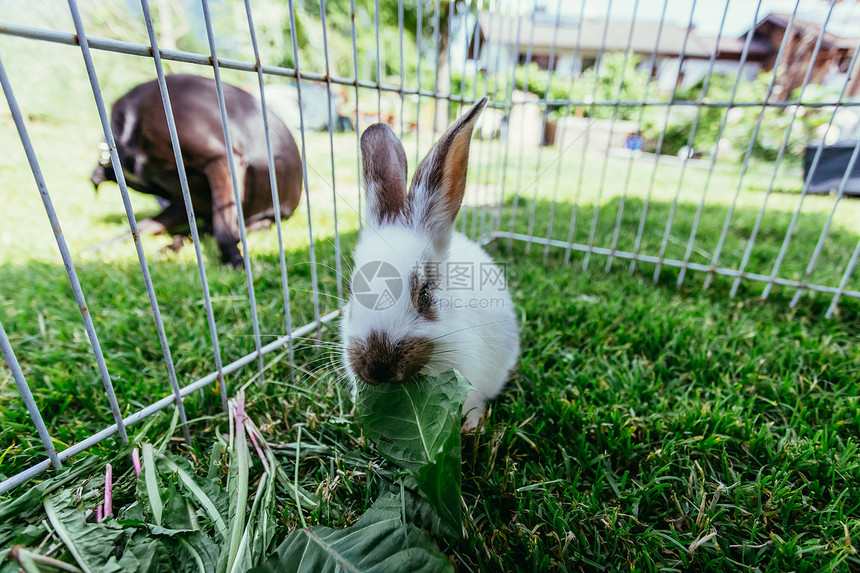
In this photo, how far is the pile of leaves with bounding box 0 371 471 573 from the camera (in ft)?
3.64

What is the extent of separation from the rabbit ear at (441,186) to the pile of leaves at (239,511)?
2.37ft

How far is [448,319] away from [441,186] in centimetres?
57

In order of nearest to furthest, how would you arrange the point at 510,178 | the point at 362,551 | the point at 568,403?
the point at 362,551, the point at 568,403, the point at 510,178

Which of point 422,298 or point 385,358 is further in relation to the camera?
point 422,298

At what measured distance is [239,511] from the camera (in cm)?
125

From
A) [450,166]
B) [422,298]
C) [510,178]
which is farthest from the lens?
[510,178]

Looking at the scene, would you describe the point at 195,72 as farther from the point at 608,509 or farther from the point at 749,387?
the point at 749,387

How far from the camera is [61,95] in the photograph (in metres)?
5.59

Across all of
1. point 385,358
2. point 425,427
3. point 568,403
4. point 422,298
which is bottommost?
point 568,403

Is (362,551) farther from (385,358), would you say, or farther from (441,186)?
(441,186)

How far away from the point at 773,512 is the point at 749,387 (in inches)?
33.1

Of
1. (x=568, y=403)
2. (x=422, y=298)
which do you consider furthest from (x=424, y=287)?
(x=568, y=403)

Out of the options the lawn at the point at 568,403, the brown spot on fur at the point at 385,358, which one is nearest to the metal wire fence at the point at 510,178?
the lawn at the point at 568,403

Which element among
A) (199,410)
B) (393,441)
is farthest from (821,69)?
(199,410)
